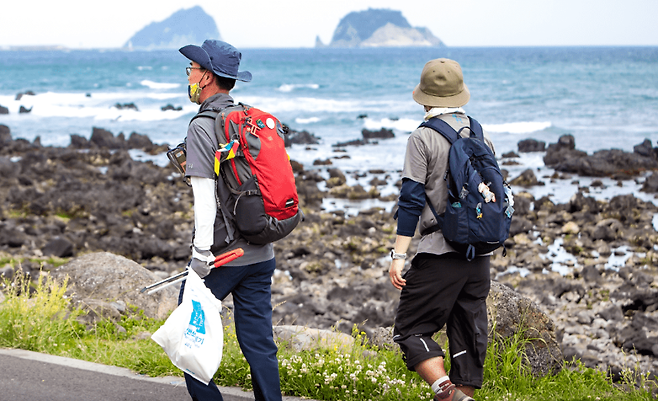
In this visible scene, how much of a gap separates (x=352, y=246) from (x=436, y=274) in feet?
32.7

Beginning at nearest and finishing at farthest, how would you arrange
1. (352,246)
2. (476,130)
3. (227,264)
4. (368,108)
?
1. (227,264)
2. (476,130)
3. (352,246)
4. (368,108)

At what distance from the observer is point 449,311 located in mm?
3420

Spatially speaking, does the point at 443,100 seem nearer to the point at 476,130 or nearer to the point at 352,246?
the point at 476,130

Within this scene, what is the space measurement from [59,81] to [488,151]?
82472 millimetres

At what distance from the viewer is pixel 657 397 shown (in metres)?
4.10

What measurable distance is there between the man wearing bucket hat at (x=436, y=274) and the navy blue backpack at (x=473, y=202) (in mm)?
80

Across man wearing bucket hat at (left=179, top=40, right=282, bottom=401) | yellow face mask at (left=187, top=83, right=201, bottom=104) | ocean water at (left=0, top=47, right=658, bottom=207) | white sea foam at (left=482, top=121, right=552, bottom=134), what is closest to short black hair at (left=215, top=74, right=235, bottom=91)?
man wearing bucket hat at (left=179, top=40, right=282, bottom=401)

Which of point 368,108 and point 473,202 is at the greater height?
point 473,202

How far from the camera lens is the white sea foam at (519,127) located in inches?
1428

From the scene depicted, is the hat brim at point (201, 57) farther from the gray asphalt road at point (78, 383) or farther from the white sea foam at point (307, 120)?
the white sea foam at point (307, 120)

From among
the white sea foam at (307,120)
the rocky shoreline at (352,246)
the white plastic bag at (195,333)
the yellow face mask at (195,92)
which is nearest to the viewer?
the white plastic bag at (195,333)

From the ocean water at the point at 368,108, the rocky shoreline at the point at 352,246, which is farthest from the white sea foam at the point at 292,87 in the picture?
the rocky shoreline at the point at 352,246

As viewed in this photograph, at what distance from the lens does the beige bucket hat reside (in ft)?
11.3

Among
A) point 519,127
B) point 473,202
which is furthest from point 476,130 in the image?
point 519,127
